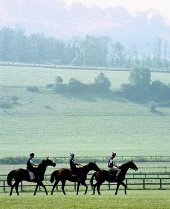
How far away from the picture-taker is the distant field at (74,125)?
115 m

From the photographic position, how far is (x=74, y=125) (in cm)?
13400

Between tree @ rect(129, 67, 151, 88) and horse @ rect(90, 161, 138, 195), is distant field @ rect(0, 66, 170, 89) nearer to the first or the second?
tree @ rect(129, 67, 151, 88)

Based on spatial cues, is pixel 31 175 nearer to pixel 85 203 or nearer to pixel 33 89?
pixel 85 203

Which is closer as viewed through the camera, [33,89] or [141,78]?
[33,89]

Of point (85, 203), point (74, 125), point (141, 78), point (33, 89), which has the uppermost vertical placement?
point (141, 78)

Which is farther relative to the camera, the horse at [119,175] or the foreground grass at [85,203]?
the horse at [119,175]

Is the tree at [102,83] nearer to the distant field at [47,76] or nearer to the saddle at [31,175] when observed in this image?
the distant field at [47,76]

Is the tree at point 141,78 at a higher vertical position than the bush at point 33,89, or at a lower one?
higher

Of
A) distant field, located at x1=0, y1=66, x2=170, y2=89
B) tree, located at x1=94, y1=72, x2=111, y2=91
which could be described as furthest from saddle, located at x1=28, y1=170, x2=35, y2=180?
tree, located at x1=94, y1=72, x2=111, y2=91

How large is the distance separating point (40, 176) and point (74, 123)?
3938 inches

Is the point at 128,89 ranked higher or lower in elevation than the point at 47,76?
lower

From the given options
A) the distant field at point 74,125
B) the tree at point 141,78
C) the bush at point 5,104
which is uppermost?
the tree at point 141,78

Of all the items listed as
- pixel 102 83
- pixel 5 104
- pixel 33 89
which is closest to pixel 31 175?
pixel 5 104

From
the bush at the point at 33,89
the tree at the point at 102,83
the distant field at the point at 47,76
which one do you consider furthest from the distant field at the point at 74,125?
the tree at the point at 102,83
